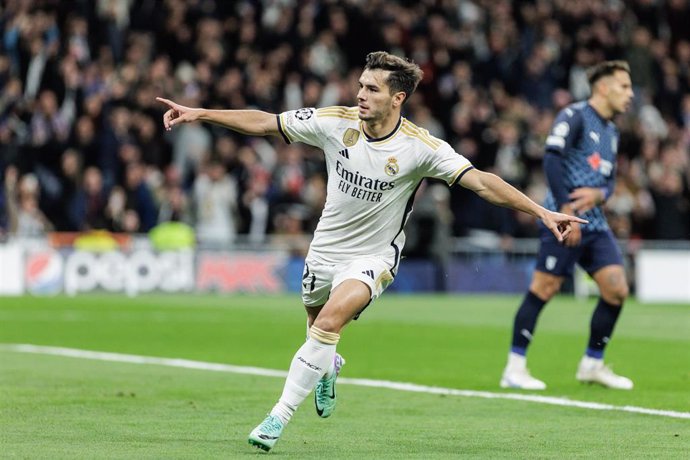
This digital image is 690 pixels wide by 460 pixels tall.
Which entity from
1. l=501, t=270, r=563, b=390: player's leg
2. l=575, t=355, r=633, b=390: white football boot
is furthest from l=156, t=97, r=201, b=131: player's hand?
l=575, t=355, r=633, b=390: white football boot

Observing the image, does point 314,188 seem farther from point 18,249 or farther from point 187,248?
point 18,249

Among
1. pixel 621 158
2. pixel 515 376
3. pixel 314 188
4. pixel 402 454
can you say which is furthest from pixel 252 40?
pixel 402 454

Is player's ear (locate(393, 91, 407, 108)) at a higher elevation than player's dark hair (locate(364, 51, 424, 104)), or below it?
below

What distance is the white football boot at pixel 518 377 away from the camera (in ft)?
37.6

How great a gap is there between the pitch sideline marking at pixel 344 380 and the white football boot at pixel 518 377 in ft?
1.50

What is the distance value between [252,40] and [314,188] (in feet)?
10.9

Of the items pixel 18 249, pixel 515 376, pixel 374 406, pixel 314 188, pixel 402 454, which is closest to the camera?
pixel 402 454

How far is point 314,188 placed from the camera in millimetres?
27500

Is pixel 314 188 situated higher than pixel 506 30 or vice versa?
pixel 506 30

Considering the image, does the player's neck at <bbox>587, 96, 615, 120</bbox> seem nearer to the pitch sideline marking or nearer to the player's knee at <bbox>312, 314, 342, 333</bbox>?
the pitch sideline marking

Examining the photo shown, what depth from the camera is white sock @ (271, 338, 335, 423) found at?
7941 mm

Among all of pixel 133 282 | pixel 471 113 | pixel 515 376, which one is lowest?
pixel 133 282

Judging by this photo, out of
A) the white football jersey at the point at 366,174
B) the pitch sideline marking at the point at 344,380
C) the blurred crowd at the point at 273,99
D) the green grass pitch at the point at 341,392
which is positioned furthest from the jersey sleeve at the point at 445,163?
the blurred crowd at the point at 273,99

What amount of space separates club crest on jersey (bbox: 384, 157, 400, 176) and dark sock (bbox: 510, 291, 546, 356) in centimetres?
350
